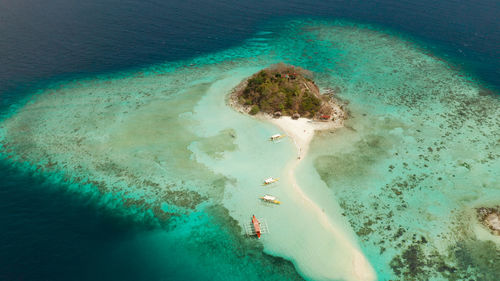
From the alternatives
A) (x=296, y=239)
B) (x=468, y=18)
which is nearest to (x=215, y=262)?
(x=296, y=239)

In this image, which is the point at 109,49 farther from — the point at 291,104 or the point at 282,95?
the point at 291,104

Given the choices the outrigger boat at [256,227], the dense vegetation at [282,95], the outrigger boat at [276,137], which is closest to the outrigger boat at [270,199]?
the outrigger boat at [256,227]

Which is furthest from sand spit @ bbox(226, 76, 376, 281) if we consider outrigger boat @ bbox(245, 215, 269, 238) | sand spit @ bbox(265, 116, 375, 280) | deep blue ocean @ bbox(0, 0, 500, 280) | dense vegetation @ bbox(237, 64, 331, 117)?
deep blue ocean @ bbox(0, 0, 500, 280)

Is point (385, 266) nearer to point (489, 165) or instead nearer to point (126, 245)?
point (489, 165)

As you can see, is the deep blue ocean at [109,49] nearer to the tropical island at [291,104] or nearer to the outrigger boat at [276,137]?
the outrigger boat at [276,137]

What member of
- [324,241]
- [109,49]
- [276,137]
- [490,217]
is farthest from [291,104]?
[109,49]

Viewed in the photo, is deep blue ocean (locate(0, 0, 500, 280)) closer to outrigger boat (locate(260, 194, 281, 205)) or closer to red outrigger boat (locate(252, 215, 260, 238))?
red outrigger boat (locate(252, 215, 260, 238))
